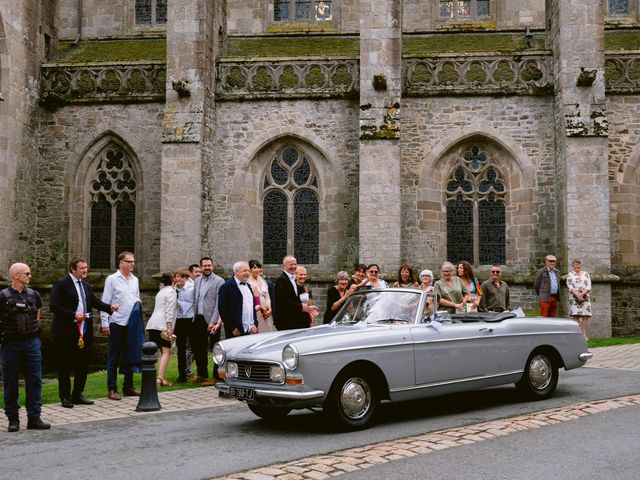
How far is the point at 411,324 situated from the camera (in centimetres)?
793

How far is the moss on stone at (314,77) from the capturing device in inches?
750

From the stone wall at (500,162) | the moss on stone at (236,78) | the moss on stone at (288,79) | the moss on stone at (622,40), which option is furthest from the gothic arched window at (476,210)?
the moss on stone at (236,78)

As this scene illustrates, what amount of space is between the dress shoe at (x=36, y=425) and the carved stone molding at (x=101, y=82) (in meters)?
12.9

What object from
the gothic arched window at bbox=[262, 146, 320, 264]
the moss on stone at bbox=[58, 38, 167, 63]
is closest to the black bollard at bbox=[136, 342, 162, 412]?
the gothic arched window at bbox=[262, 146, 320, 264]

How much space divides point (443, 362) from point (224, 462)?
2812 mm

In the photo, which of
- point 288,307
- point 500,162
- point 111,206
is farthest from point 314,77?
point 288,307

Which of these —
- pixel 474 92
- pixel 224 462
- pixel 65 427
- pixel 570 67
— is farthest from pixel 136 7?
pixel 224 462

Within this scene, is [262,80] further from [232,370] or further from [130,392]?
[232,370]

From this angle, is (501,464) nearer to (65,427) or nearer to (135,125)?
(65,427)

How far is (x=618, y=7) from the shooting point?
77.3 ft

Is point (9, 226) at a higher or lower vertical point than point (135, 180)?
lower

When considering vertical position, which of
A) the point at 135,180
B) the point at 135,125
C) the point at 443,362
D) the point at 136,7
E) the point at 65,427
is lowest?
the point at 65,427

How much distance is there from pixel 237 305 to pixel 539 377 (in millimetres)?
3989

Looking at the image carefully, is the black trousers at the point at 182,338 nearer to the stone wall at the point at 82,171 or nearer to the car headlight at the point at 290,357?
the car headlight at the point at 290,357
